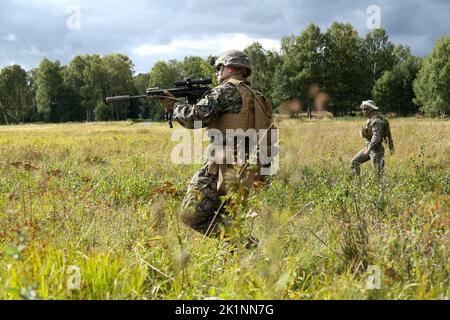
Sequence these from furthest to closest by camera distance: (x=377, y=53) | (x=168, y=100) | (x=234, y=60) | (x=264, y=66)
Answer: (x=377, y=53), (x=264, y=66), (x=168, y=100), (x=234, y=60)

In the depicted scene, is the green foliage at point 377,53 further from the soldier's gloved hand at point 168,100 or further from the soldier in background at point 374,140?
the soldier's gloved hand at point 168,100

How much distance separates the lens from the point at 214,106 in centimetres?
407

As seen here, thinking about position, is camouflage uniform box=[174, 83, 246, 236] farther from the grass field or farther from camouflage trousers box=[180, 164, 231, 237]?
the grass field

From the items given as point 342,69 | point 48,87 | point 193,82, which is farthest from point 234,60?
point 48,87

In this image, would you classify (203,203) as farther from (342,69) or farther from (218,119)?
(342,69)

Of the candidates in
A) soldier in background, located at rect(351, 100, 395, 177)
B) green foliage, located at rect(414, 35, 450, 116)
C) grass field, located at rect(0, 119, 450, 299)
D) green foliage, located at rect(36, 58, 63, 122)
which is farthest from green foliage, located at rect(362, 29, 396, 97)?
grass field, located at rect(0, 119, 450, 299)

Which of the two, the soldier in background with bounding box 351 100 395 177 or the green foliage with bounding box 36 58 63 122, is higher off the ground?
the green foliage with bounding box 36 58 63 122

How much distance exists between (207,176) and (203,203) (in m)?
0.29

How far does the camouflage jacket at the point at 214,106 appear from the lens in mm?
4062

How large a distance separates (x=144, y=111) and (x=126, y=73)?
9698 millimetres

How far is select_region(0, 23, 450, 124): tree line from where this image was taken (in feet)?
162
